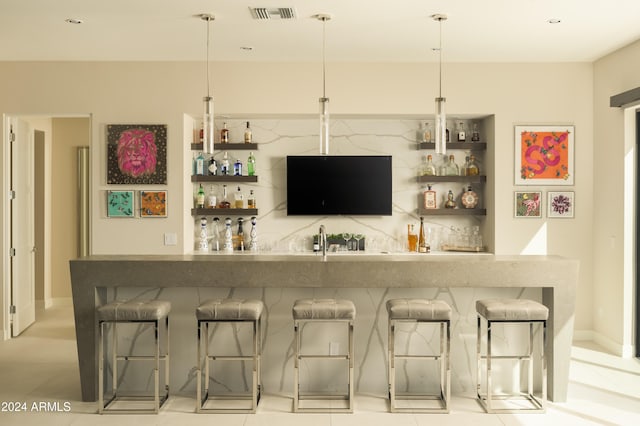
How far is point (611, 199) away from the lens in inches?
226

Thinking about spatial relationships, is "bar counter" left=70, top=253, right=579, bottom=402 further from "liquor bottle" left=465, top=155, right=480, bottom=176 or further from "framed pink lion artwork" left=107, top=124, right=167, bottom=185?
"liquor bottle" left=465, top=155, right=480, bottom=176

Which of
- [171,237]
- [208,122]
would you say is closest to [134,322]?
[208,122]

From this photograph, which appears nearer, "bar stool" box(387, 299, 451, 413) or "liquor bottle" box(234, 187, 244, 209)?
"bar stool" box(387, 299, 451, 413)

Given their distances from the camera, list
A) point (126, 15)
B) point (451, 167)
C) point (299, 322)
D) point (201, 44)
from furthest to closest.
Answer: point (451, 167), point (201, 44), point (126, 15), point (299, 322)

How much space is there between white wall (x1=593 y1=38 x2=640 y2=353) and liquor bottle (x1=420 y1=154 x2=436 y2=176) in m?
1.56

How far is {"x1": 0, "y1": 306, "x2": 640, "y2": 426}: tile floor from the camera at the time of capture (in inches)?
153

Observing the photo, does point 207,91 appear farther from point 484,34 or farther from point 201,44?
point 484,34

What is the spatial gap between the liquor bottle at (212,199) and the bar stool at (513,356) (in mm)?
3158

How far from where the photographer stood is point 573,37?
521 cm

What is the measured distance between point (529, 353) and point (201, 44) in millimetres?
3682

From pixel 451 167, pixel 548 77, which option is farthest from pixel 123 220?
pixel 548 77

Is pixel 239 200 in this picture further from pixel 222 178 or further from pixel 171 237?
pixel 171 237

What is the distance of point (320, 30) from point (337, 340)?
8.07 feet

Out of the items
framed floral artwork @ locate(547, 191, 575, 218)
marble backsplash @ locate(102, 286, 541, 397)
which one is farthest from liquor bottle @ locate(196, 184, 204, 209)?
framed floral artwork @ locate(547, 191, 575, 218)
